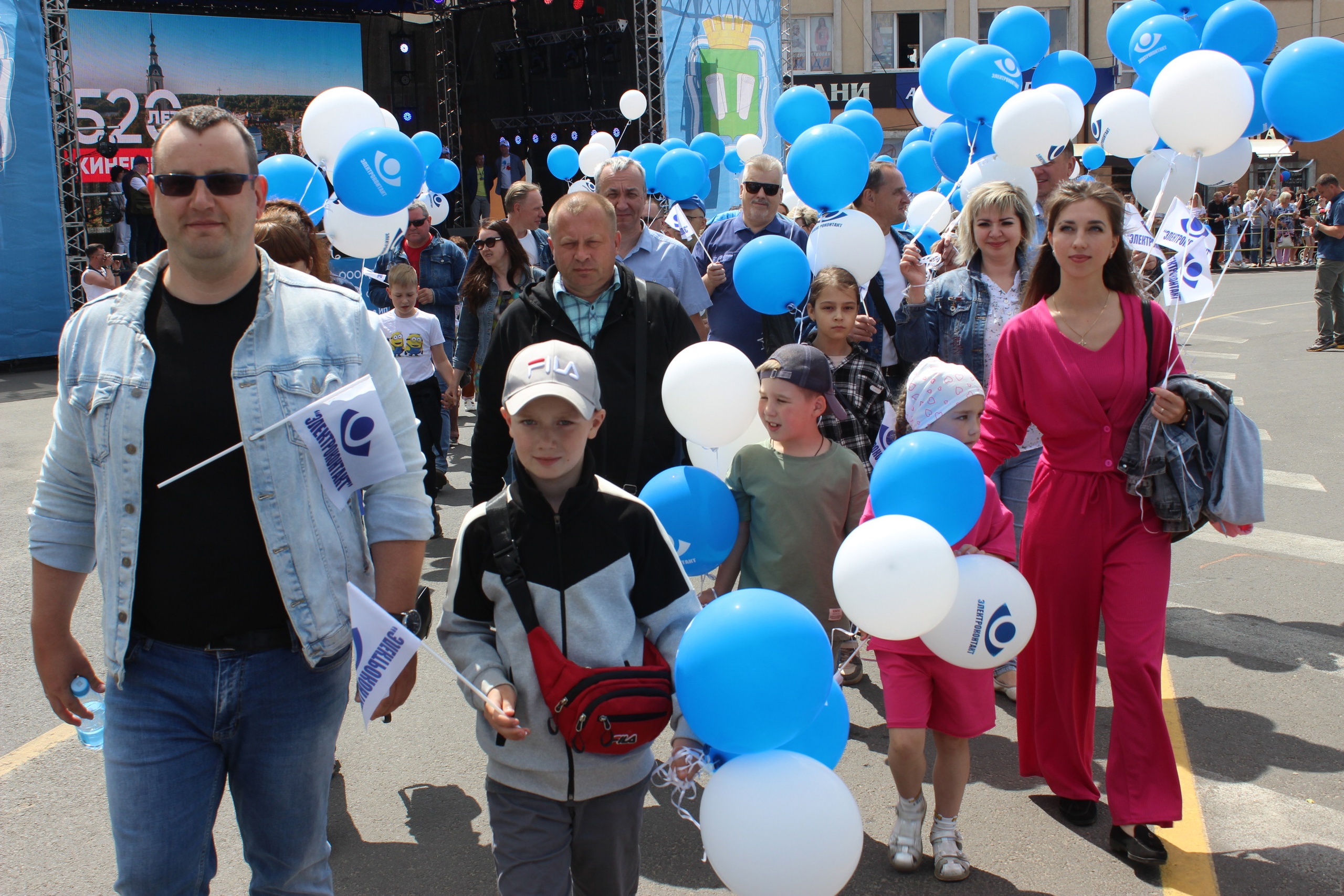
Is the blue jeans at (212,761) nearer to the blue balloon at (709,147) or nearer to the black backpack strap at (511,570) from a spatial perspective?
the black backpack strap at (511,570)

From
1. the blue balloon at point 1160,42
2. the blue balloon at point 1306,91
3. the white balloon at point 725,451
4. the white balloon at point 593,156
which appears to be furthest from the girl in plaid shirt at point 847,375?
the white balloon at point 593,156

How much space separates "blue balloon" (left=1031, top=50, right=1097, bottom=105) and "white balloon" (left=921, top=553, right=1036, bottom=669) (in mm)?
5624

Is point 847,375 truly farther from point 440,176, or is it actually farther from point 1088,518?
point 440,176

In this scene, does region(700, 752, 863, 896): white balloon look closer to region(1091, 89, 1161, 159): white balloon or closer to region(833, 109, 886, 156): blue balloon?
region(1091, 89, 1161, 159): white balloon

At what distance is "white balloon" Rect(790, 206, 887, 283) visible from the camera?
5.04 m

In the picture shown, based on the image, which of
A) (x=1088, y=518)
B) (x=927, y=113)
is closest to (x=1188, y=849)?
(x=1088, y=518)

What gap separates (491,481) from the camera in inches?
150

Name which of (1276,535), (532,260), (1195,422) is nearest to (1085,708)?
(1195,422)

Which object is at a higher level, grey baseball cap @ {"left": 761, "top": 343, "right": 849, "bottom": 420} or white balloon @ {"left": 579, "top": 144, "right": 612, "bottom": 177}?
white balloon @ {"left": 579, "top": 144, "right": 612, "bottom": 177}

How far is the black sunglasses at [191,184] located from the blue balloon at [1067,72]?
6806mm

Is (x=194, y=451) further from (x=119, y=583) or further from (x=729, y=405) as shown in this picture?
(x=729, y=405)

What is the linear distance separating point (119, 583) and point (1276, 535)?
6875 millimetres

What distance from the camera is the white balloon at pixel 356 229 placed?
660 centimetres

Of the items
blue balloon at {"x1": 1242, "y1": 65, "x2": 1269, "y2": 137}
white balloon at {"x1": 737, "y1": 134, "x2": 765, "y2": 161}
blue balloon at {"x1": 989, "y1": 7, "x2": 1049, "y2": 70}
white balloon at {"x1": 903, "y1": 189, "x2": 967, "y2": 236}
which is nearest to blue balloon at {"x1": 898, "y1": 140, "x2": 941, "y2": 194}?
white balloon at {"x1": 903, "y1": 189, "x2": 967, "y2": 236}
